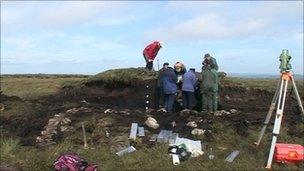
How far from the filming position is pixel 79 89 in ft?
97.8

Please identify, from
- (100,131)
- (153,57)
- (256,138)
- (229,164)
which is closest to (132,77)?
(153,57)

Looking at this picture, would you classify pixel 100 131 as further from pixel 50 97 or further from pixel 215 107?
pixel 50 97

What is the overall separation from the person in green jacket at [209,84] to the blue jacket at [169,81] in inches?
59.7

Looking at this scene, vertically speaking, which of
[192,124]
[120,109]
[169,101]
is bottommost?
[192,124]

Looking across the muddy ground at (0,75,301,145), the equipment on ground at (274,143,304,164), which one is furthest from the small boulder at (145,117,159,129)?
the equipment on ground at (274,143,304,164)

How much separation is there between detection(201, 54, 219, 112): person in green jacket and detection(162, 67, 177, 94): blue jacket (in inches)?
59.7

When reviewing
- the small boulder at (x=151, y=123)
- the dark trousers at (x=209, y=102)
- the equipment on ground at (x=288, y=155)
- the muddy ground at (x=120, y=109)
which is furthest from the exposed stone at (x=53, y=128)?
the equipment on ground at (x=288, y=155)

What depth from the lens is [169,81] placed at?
23.2m

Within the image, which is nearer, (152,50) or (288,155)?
(288,155)

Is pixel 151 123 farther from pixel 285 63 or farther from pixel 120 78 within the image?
pixel 120 78

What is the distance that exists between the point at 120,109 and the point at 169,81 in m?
2.37

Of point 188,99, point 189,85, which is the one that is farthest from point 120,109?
point 189,85

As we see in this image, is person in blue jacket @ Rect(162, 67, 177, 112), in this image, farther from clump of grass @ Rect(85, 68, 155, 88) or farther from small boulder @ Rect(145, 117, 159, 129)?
clump of grass @ Rect(85, 68, 155, 88)

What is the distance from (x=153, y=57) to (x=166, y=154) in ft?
34.1
